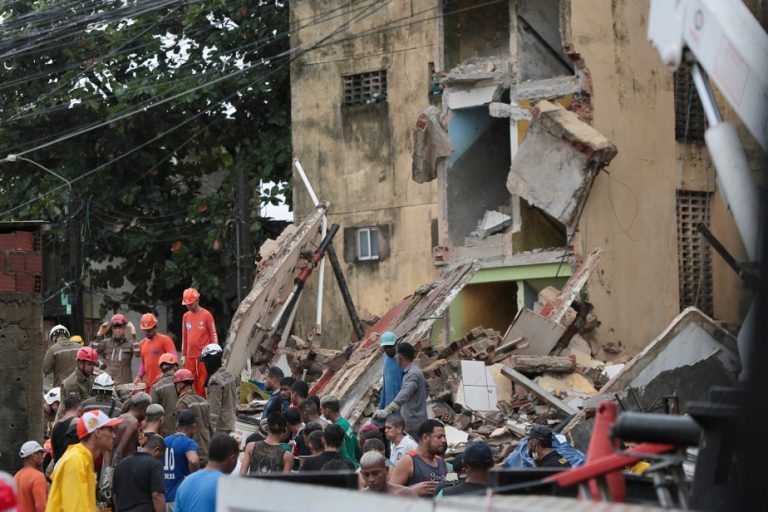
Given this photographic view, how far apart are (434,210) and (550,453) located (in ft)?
63.2

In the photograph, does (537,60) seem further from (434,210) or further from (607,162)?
(434,210)

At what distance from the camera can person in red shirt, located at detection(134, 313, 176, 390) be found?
17.6m

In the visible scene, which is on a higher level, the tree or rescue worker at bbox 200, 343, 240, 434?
the tree

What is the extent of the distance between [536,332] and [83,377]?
7.81 metres

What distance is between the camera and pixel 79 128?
32812 millimetres

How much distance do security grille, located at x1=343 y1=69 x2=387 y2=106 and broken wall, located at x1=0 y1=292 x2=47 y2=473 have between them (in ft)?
58.7

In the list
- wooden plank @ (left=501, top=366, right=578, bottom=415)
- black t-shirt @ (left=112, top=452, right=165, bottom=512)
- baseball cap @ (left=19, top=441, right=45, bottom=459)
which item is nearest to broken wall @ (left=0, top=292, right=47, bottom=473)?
baseball cap @ (left=19, top=441, right=45, bottom=459)

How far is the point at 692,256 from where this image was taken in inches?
1029

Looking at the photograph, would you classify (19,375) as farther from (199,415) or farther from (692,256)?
(692,256)

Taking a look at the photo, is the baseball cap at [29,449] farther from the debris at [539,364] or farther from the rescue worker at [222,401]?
the debris at [539,364]

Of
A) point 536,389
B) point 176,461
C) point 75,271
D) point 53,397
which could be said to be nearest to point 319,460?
point 176,461

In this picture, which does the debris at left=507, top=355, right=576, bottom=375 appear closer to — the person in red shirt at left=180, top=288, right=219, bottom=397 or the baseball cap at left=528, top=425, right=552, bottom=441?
the person in red shirt at left=180, top=288, right=219, bottom=397

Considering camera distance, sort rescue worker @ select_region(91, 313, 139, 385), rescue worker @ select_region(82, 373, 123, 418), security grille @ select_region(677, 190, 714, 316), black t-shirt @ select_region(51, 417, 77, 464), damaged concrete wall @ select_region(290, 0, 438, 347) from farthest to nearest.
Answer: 1. damaged concrete wall @ select_region(290, 0, 438, 347)
2. security grille @ select_region(677, 190, 714, 316)
3. rescue worker @ select_region(91, 313, 139, 385)
4. rescue worker @ select_region(82, 373, 123, 418)
5. black t-shirt @ select_region(51, 417, 77, 464)

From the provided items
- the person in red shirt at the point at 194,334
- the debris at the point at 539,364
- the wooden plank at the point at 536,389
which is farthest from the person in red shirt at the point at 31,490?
the debris at the point at 539,364
